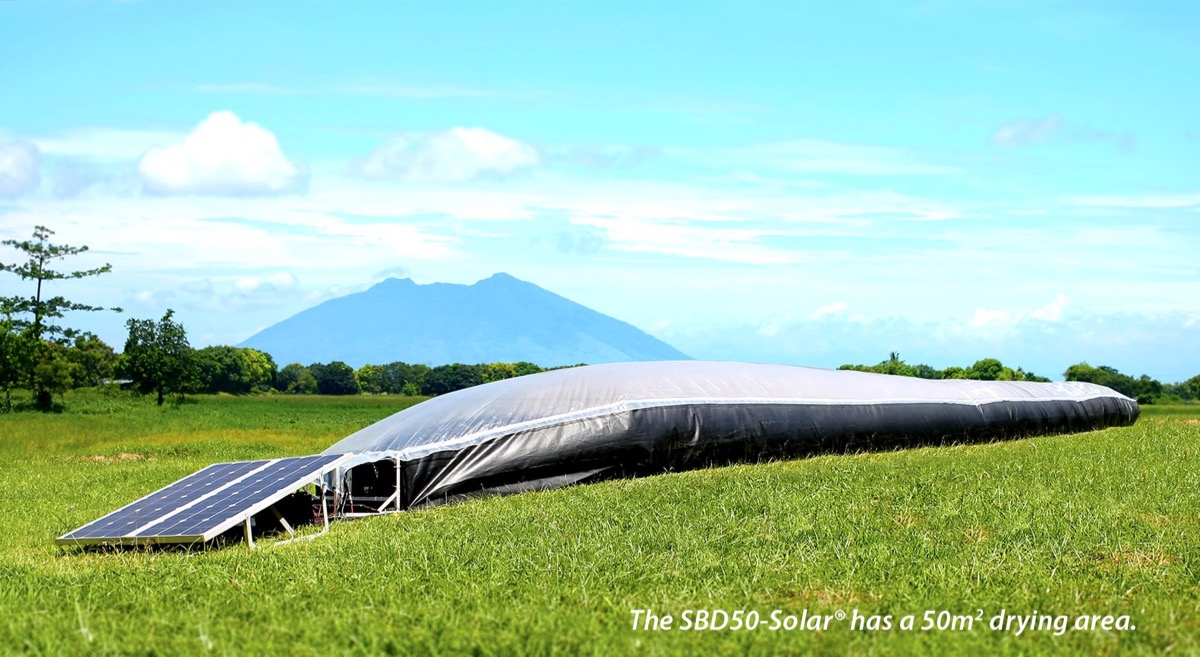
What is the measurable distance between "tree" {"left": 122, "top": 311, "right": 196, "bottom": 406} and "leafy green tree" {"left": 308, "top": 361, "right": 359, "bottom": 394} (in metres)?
50.6

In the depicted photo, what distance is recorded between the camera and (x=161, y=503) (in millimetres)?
10938

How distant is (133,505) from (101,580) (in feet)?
11.0

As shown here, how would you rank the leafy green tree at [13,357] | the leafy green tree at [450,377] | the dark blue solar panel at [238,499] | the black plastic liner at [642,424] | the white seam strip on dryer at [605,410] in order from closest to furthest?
the dark blue solar panel at [238,499] < the white seam strip on dryer at [605,410] < the black plastic liner at [642,424] < the leafy green tree at [13,357] < the leafy green tree at [450,377]

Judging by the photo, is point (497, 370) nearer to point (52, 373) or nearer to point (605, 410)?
point (52, 373)

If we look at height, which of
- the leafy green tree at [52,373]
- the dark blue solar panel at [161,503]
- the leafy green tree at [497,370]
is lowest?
the dark blue solar panel at [161,503]

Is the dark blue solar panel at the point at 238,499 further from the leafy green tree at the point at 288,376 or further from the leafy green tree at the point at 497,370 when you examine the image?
the leafy green tree at the point at 288,376

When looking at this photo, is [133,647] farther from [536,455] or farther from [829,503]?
[536,455]

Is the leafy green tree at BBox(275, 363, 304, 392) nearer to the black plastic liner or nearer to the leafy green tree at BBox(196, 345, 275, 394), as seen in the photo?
the leafy green tree at BBox(196, 345, 275, 394)

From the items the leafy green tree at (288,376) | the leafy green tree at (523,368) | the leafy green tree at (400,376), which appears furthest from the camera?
the leafy green tree at (288,376)

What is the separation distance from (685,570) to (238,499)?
207 inches

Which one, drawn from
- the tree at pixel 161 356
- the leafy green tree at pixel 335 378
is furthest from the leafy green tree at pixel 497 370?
the leafy green tree at pixel 335 378

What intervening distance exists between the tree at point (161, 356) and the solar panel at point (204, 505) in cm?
4532

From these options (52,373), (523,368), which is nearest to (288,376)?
(523,368)

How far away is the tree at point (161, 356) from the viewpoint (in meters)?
54.0
